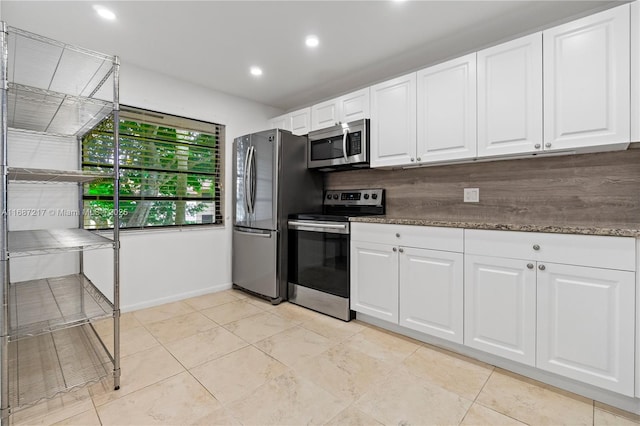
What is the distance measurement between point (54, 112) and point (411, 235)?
2561 millimetres

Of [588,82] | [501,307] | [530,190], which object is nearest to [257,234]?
[501,307]

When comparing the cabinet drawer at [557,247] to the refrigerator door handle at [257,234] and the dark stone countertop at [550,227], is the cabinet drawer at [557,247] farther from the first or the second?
the refrigerator door handle at [257,234]

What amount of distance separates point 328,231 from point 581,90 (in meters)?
1.94

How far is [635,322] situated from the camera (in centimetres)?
144

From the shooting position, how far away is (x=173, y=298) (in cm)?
314

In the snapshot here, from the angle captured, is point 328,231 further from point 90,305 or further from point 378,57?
point 90,305

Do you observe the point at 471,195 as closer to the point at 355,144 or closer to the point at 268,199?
the point at 355,144

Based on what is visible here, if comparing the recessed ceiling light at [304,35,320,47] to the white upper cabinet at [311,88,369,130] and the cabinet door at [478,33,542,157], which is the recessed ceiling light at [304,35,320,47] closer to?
the white upper cabinet at [311,88,369,130]

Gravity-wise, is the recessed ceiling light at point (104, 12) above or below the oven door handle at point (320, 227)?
above

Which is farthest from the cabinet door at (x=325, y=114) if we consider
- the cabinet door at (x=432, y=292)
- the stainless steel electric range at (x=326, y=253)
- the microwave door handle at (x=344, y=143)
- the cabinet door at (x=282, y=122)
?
the cabinet door at (x=432, y=292)

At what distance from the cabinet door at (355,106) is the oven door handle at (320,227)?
102 centimetres

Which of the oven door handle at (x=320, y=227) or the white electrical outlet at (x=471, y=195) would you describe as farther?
the oven door handle at (x=320, y=227)

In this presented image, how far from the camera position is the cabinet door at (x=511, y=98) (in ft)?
6.13

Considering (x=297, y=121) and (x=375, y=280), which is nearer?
(x=375, y=280)
